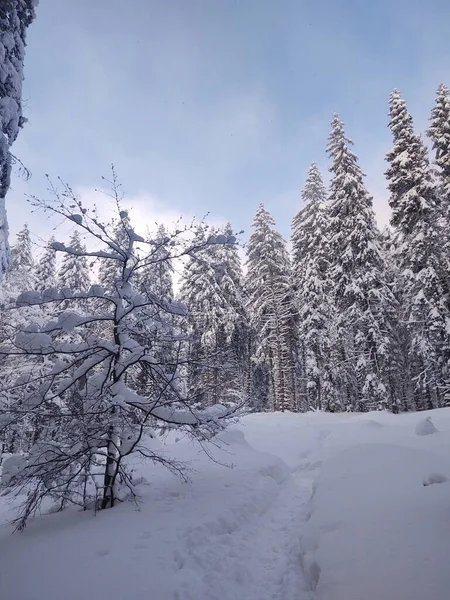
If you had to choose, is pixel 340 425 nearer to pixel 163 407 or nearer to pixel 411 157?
pixel 163 407

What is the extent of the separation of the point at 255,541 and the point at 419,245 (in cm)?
1540

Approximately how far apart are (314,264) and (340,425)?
1193cm

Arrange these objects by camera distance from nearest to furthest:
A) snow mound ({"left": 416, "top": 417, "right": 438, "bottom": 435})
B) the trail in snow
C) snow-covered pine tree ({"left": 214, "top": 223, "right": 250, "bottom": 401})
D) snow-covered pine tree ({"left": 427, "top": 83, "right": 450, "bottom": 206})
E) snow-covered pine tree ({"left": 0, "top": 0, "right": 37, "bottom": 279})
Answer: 1. the trail in snow
2. snow-covered pine tree ({"left": 0, "top": 0, "right": 37, "bottom": 279})
3. snow mound ({"left": 416, "top": 417, "right": 438, "bottom": 435})
4. snow-covered pine tree ({"left": 427, "top": 83, "right": 450, "bottom": 206})
5. snow-covered pine tree ({"left": 214, "top": 223, "right": 250, "bottom": 401})

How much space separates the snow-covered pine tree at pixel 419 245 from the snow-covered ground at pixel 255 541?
31.4 feet

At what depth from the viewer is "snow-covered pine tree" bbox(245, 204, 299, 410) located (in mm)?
23859

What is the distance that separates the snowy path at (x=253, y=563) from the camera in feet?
13.1

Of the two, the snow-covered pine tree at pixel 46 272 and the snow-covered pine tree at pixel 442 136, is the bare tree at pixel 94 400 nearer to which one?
the snow-covered pine tree at pixel 442 136

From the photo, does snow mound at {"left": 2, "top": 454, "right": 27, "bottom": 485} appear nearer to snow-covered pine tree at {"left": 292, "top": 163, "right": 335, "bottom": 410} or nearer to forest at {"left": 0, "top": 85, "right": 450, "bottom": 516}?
forest at {"left": 0, "top": 85, "right": 450, "bottom": 516}

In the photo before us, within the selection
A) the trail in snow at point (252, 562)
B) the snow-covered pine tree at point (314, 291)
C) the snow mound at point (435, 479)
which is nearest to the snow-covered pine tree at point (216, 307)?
the snow-covered pine tree at point (314, 291)

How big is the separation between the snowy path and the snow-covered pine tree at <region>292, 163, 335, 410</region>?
617 inches

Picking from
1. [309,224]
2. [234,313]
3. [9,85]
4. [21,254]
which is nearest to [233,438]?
[9,85]

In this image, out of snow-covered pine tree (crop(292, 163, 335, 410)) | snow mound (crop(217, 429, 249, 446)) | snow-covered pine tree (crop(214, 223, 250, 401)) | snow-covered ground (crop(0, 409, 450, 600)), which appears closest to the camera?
snow-covered ground (crop(0, 409, 450, 600))

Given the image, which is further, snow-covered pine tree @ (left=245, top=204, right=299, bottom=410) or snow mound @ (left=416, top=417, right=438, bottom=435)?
snow-covered pine tree @ (left=245, top=204, right=299, bottom=410)

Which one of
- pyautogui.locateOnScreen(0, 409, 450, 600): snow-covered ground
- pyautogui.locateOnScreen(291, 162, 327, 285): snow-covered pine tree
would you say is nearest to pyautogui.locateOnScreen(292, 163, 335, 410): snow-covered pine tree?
pyautogui.locateOnScreen(291, 162, 327, 285): snow-covered pine tree
